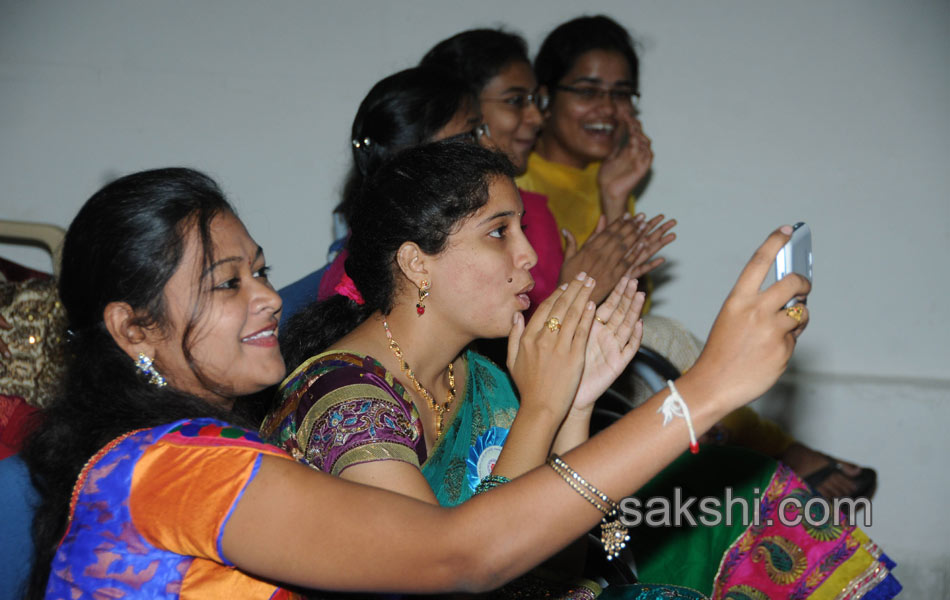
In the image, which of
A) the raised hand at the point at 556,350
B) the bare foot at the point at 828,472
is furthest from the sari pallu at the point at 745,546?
the bare foot at the point at 828,472

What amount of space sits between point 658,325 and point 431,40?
61.9 inches

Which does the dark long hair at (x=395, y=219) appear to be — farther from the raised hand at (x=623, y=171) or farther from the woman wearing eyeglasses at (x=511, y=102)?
the raised hand at (x=623, y=171)

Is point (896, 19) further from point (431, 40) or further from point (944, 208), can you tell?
point (431, 40)

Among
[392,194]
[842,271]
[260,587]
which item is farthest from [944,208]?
[260,587]

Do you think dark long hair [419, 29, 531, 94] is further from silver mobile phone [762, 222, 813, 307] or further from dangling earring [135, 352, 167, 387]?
silver mobile phone [762, 222, 813, 307]

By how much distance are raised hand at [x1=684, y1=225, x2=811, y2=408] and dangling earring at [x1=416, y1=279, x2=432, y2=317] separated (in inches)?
29.4

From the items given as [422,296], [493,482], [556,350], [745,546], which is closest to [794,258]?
[556,350]

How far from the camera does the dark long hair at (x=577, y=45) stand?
3.17 metres

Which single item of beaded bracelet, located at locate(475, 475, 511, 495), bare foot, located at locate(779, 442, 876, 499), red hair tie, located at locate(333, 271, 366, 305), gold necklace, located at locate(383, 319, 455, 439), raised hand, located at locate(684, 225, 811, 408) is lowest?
bare foot, located at locate(779, 442, 876, 499)

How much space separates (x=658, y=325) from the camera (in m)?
2.60

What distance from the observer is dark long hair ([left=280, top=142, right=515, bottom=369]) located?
1639 millimetres

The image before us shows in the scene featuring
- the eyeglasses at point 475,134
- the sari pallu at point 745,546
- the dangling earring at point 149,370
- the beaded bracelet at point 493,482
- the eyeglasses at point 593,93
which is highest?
the eyeglasses at point 593,93

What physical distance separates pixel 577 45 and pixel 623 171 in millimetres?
503

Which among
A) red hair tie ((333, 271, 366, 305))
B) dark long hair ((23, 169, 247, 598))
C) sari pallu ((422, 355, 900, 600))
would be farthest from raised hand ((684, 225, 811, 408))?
red hair tie ((333, 271, 366, 305))
